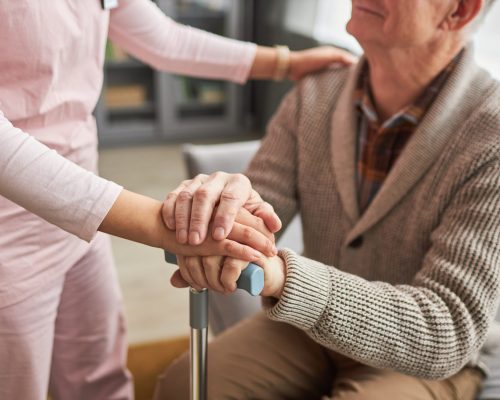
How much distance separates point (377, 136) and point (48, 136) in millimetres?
673

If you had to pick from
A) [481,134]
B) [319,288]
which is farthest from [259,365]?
[481,134]

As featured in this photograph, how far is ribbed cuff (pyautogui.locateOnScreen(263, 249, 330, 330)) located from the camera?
905 mm

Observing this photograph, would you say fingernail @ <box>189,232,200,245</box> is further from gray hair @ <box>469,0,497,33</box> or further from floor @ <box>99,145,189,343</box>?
floor @ <box>99,145,189,343</box>

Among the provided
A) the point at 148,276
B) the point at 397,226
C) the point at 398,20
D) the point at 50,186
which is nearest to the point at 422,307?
the point at 397,226

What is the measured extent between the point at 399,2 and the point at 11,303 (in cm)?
92

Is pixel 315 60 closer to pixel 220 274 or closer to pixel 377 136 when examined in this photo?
pixel 377 136

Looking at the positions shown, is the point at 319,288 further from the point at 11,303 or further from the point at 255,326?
the point at 11,303

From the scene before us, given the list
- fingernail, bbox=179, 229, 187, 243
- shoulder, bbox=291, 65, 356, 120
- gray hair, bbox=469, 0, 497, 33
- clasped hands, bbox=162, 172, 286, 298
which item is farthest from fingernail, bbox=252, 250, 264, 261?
gray hair, bbox=469, 0, 497, 33

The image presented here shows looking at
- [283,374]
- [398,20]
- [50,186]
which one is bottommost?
[283,374]

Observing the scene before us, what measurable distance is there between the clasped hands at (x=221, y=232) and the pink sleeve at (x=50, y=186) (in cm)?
11

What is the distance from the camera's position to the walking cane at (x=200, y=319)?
0.81m

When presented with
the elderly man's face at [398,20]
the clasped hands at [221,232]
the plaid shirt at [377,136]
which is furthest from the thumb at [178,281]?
the elderly man's face at [398,20]

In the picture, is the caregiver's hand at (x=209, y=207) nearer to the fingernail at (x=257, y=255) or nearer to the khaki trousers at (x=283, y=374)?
the fingernail at (x=257, y=255)

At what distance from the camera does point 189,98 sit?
4406mm
